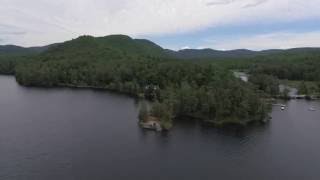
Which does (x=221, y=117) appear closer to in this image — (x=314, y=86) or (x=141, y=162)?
(x=141, y=162)

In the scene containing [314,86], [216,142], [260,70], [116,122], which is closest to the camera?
[216,142]

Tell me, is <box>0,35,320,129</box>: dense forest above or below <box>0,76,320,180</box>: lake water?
above

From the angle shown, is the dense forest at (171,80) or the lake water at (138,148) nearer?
the lake water at (138,148)

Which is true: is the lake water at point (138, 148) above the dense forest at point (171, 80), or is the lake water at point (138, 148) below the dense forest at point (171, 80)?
below

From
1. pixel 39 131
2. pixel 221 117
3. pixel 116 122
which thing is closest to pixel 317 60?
pixel 221 117
